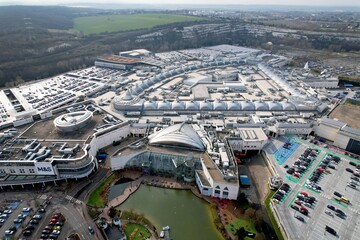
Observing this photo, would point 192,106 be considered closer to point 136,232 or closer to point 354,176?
point 136,232

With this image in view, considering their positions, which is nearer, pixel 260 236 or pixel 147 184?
pixel 260 236

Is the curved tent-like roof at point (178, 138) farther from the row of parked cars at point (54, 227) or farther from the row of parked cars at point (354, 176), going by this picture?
the row of parked cars at point (354, 176)

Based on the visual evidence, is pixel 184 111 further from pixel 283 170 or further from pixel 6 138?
pixel 6 138

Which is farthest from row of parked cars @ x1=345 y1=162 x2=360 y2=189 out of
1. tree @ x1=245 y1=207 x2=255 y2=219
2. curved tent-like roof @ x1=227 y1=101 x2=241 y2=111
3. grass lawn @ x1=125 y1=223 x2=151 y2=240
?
grass lawn @ x1=125 y1=223 x2=151 y2=240

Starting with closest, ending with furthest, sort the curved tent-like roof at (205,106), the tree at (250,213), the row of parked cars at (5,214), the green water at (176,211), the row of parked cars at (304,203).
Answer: the green water at (176,211) → the row of parked cars at (5,214) → the tree at (250,213) → the row of parked cars at (304,203) → the curved tent-like roof at (205,106)

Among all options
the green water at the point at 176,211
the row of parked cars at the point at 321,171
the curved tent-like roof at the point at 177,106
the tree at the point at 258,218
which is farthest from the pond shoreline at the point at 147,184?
the curved tent-like roof at the point at 177,106

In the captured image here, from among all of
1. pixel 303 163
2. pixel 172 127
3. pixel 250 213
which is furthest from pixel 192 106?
pixel 250 213

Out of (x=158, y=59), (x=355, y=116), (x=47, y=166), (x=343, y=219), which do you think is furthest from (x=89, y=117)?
(x=158, y=59)
